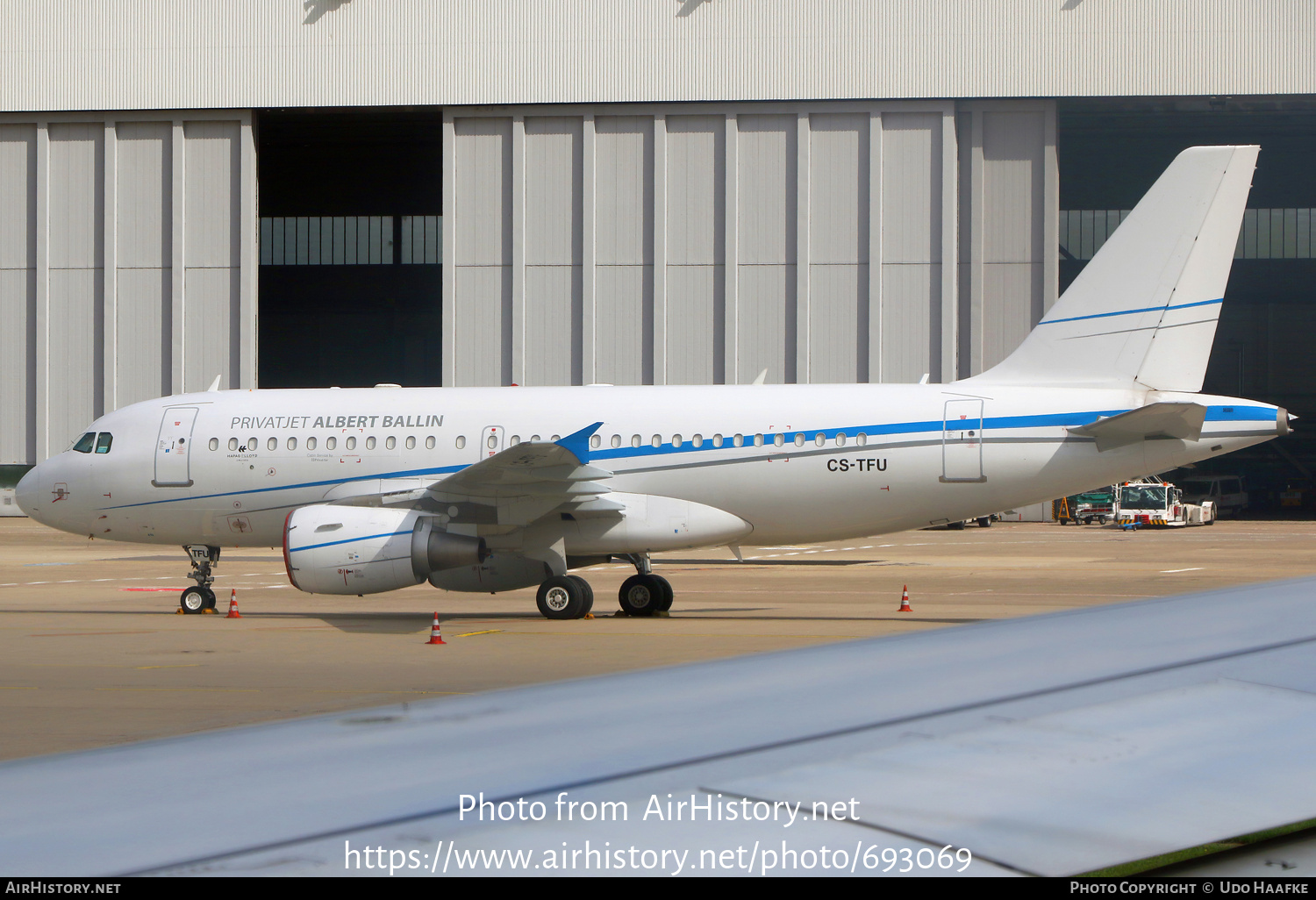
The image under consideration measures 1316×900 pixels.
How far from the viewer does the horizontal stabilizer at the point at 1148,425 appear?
15.1 meters

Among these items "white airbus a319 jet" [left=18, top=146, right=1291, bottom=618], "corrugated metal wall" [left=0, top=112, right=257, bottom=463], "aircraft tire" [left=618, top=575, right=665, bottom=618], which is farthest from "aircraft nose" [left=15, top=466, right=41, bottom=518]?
"corrugated metal wall" [left=0, top=112, right=257, bottom=463]

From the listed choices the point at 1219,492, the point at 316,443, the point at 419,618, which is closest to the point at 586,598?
the point at 419,618

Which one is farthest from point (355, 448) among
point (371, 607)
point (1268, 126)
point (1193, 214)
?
point (1268, 126)

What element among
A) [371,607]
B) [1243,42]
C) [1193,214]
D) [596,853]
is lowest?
[371,607]

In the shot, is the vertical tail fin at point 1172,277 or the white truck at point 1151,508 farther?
the white truck at point 1151,508

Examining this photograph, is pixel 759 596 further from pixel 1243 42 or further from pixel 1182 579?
pixel 1243 42

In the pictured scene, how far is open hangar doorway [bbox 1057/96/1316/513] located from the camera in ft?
193

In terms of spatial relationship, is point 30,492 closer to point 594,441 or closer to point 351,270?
point 594,441

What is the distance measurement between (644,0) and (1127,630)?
41413mm

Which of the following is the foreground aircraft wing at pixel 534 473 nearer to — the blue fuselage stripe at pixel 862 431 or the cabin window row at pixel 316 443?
the blue fuselage stripe at pixel 862 431

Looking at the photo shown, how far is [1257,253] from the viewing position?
7319cm

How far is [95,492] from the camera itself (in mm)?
18516

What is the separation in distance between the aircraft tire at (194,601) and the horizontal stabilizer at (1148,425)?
40.6 ft

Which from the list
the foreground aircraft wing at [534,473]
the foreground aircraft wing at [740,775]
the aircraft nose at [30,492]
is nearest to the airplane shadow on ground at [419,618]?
the aircraft nose at [30,492]
